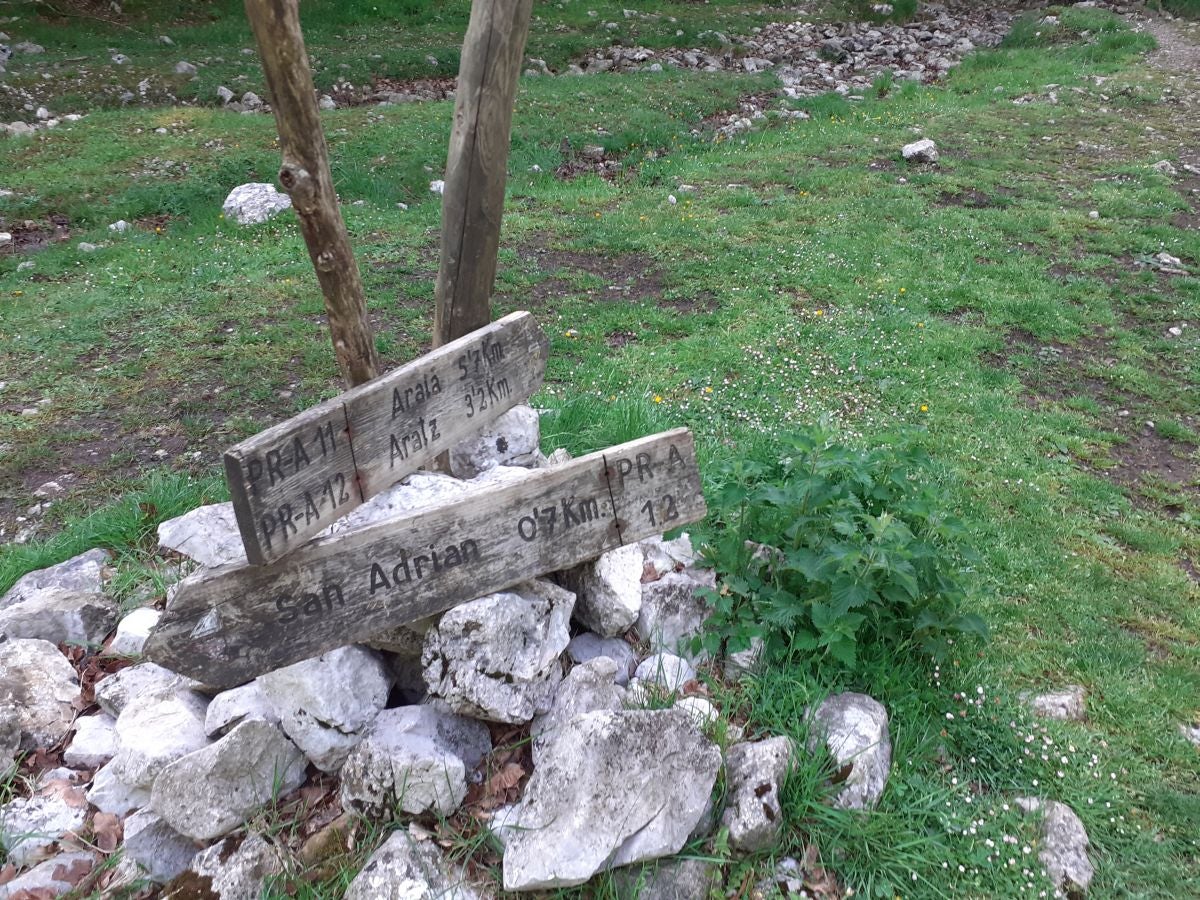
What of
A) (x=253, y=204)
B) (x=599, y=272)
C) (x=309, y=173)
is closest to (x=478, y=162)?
(x=309, y=173)

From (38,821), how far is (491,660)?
1.63 meters

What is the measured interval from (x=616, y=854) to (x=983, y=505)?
3.46 metres

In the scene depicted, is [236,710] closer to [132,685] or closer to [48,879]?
[132,685]

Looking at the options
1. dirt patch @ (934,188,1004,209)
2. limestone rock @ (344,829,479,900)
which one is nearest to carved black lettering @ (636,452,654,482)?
limestone rock @ (344,829,479,900)

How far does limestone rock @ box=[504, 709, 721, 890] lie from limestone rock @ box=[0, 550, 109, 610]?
252 centimetres

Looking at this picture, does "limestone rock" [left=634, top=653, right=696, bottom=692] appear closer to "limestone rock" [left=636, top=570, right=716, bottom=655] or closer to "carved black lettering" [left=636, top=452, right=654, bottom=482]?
"limestone rock" [left=636, top=570, right=716, bottom=655]

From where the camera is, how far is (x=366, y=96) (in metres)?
14.0

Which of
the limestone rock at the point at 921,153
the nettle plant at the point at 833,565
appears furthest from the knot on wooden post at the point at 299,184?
the limestone rock at the point at 921,153

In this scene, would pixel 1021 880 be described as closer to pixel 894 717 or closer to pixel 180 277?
pixel 894 717

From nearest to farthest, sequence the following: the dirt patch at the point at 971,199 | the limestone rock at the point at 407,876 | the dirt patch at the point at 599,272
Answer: the limestone rock at the point at 407,876 < the dirt patch at the point at 599,272 < the dirt patch at the point at 971,199

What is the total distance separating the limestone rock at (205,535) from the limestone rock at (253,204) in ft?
20.4

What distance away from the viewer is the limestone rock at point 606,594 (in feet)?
10.9

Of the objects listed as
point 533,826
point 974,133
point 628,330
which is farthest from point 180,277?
point 974,133

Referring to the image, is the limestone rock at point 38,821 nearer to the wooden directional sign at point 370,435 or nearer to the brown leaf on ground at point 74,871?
the brown leaf on ground at point 74,871
